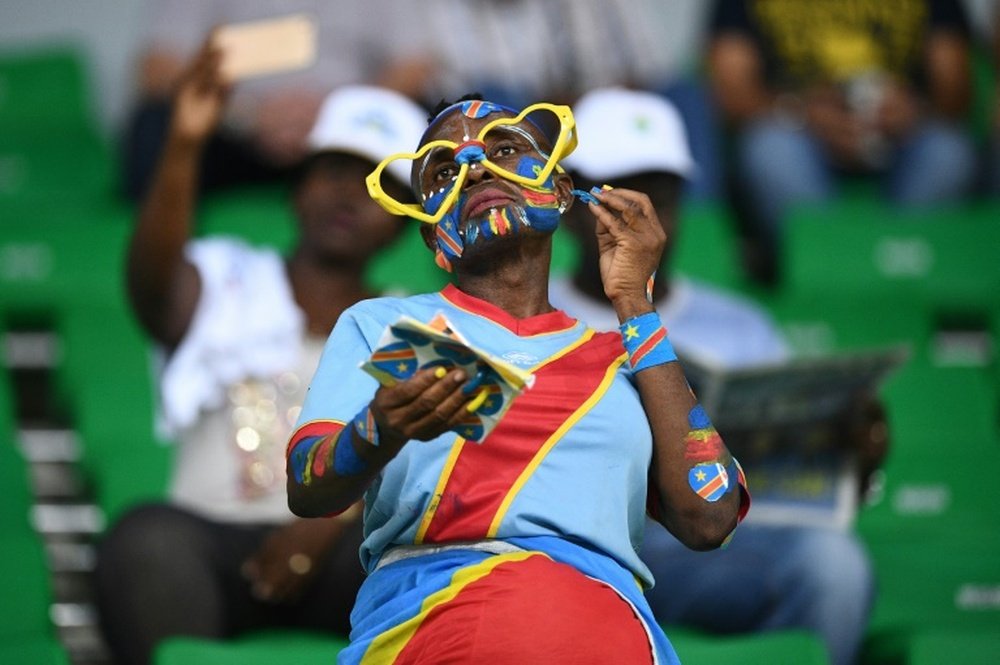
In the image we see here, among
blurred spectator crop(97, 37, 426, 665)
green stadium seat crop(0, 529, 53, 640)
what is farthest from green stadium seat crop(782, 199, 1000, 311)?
green stadium seat crop(0, 529, 53, 640)

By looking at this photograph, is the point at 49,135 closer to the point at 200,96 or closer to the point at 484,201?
the point at 200,96

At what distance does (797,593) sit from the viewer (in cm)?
317

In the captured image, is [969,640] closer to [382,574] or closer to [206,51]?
[382,574]

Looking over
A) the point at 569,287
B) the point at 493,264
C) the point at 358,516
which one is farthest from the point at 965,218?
the point at 493,264

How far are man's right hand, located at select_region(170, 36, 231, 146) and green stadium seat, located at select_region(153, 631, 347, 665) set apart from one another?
97 cm

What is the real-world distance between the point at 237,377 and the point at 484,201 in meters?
1.29

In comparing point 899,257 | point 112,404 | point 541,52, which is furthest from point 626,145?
point 541,52

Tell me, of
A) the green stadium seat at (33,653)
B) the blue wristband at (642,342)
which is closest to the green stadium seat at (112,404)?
the green stadium seat at (33,653)

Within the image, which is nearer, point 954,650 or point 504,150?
point 504,150

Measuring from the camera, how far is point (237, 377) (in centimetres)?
338

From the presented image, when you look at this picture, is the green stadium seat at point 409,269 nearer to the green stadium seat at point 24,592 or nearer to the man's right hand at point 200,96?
the man's right hand at point 200,96

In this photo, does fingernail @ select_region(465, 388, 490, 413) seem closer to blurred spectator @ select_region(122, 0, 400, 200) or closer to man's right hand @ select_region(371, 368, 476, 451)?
man's right hand @ select_region(371, 368, 476, 451)

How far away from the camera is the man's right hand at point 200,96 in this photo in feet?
11.0

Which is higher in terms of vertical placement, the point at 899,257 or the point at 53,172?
the point at 53,172
